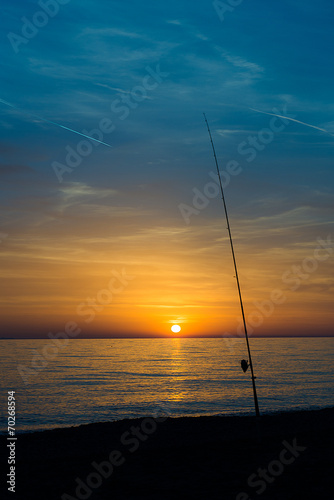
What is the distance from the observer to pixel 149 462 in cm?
1052

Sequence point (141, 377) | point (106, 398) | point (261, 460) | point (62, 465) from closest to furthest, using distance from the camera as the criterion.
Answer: point (261, 460), point (62, 465), point (106, 398), point (141, 377)

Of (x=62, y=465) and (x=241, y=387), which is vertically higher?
(x=241, y=387)

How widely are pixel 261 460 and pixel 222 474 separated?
1.36 metres

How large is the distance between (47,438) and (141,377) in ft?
116

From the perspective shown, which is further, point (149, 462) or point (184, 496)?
point (149, 462)

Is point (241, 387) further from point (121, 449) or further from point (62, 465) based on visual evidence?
point (62, 465)

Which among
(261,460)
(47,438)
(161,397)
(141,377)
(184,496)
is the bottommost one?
(184,496)

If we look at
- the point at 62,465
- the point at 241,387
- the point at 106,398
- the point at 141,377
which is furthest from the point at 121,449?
the point at 141,377

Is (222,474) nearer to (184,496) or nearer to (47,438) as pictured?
(184,496)

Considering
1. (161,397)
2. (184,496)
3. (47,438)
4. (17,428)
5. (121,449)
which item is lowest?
(184,496)

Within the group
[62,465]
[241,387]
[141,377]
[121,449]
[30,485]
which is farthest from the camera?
[141,377]

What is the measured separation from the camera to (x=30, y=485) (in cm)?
897

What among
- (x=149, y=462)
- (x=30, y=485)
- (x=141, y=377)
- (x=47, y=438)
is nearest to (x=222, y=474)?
(x=149, y=462)

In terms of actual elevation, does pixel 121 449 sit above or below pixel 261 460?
above
